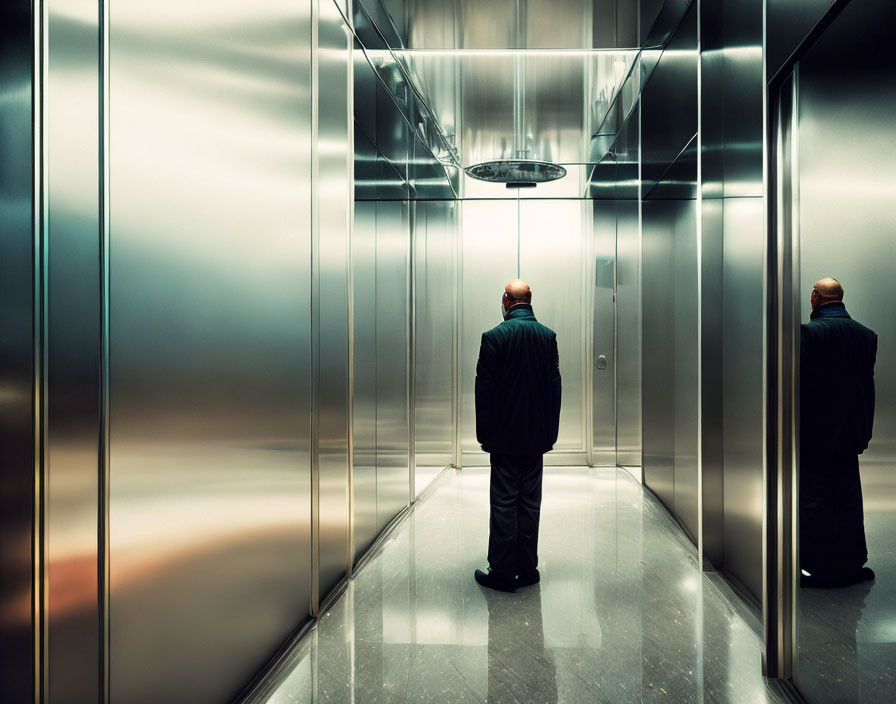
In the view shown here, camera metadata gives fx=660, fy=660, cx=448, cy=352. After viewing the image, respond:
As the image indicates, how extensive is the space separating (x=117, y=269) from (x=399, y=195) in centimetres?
416

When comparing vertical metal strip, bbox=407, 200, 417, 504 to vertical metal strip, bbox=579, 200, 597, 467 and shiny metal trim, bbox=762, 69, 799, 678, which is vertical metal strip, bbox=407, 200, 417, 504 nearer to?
vertical metal strip, bbox=579, 200, 597, 467

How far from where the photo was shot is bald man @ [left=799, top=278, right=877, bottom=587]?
2254mm

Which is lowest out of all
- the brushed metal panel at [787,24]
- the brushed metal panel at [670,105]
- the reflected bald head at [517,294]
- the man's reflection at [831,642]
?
the man's reflection at [831,642]

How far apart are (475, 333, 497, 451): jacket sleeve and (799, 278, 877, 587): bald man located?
187cm

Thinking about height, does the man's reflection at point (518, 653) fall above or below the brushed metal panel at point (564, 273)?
below

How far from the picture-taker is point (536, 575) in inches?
168

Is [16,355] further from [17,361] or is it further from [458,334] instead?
[458,334]

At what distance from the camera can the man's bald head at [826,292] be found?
7.93 ft

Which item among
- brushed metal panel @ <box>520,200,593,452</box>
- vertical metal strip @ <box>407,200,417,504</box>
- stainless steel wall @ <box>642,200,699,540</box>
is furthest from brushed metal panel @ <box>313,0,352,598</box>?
brushed metal panel @ <box>520,200,593,452</box>

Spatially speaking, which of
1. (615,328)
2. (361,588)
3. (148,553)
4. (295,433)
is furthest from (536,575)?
(615,328)

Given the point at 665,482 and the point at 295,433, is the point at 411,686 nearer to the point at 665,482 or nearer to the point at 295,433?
the point at 295,433

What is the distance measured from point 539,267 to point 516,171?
186cm

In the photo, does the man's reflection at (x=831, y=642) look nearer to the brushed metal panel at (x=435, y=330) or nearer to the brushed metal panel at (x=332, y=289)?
the brushed metal panel at (x=332, y=289)

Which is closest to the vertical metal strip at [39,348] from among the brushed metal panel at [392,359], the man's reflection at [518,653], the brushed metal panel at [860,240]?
the man's reflection at [518,653]
